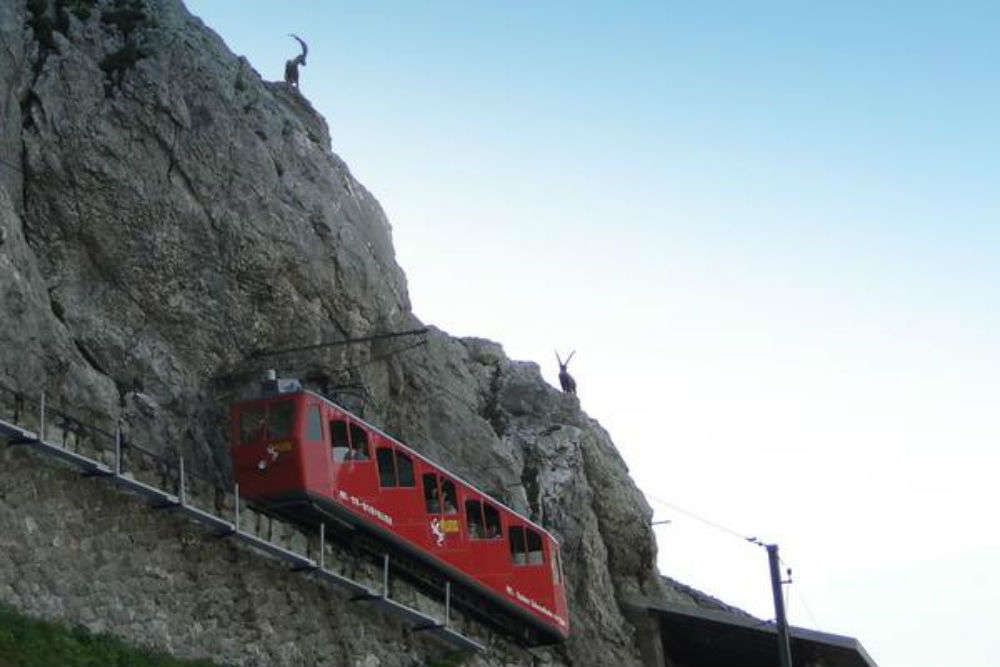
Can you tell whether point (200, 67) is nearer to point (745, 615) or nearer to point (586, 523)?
point (586, 523)

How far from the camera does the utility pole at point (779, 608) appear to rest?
112 feet

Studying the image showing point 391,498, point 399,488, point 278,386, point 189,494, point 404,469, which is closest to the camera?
point 189,494

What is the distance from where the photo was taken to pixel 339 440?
30.7 metres

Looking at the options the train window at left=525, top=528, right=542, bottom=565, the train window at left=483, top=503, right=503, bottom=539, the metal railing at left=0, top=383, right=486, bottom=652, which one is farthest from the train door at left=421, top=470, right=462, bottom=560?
the train window at left=525, top=528, right=542, bottom=565

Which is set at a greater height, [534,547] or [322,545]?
[534,547]

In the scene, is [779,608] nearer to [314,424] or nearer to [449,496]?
[449,496]

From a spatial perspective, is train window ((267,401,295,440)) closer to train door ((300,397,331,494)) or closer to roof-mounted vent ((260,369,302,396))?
train door ((300,397,331,494))

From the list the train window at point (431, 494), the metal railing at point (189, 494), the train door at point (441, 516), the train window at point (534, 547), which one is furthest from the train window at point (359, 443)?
the train window at point (534, 547)

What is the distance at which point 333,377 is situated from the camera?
A: 3578 centimetres

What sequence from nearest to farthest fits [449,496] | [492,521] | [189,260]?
[189,260]
[449,496]
[492,521]

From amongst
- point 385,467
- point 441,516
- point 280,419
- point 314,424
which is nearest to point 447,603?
point 441,516

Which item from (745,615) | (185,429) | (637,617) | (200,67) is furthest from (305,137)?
(745,615)

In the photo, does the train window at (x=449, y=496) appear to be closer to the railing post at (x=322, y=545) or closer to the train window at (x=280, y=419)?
the railing post at (x=322, y=545)

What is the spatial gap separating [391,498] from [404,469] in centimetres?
82
